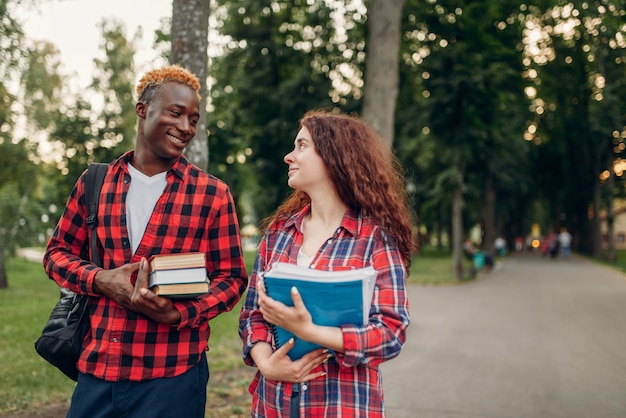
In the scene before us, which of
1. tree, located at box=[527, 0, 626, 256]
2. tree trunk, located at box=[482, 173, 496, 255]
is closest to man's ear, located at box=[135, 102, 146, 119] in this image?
tree, located at box=[527, 0, 626, 256]

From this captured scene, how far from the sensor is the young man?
2205 millimetres

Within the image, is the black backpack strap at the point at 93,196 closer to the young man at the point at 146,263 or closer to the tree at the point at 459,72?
the young man at the point at 146,263

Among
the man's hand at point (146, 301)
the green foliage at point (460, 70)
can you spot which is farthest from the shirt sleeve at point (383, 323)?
the green foliage at point (460, 70)

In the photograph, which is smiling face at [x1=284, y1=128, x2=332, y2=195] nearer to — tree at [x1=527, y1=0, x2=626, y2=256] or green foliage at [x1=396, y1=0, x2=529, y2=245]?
green foliage at [x1=396, y1=0, x2=529, y2=245]

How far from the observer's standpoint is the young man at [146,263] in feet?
7.23

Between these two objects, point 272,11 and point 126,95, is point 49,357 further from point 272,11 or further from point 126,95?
point 126,95

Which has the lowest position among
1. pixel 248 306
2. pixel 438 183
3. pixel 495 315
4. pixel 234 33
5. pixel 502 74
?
pixel 495 315

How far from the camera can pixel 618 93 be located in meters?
25.5

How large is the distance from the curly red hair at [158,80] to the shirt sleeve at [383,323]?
1.18m

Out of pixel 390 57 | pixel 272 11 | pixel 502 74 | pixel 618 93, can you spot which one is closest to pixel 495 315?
pixel 390 57

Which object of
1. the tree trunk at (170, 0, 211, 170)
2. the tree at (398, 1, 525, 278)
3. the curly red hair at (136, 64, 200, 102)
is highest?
the tree at (398, 1, 525, 278)

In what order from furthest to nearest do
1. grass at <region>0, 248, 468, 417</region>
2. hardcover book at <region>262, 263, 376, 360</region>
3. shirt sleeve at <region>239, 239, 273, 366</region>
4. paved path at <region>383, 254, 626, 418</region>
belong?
paved path at <region>383, 254, 626, 418</region> → grass at <region>0, 248, 468, 417</region> → shirt sleeve at <region>239, 239, 273, 366</region> → hardcover book at <region>262, 263, 376, 360</region>

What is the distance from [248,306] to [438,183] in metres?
19.4

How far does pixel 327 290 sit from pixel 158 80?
133cm
